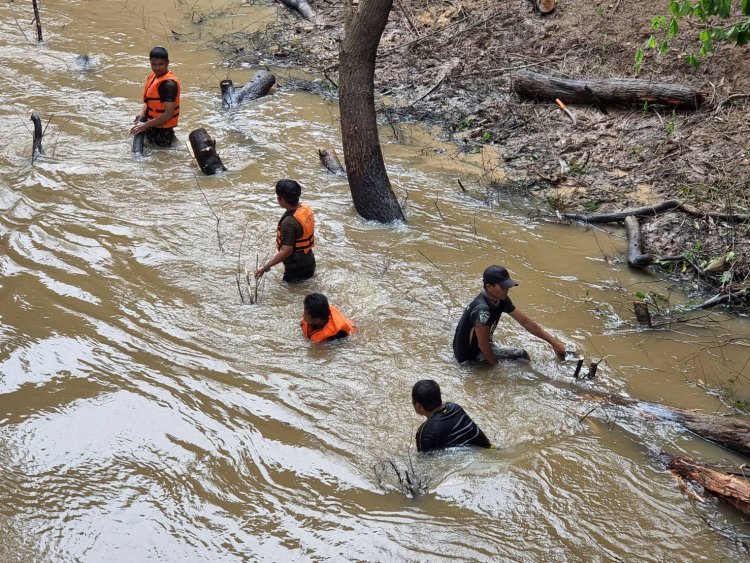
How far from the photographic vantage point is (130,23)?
54.0 feet

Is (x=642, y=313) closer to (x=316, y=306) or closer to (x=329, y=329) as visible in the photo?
(x=329, y=329)

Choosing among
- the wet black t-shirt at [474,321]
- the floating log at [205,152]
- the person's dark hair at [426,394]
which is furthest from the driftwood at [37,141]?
the person's dark hair at [426,394]

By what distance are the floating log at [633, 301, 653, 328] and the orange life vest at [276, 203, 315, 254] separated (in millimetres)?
3327

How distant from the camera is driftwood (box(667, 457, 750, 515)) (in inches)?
197

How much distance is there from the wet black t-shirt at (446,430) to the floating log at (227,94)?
8.62m

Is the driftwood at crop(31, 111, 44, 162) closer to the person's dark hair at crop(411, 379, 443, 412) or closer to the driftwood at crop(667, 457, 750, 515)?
the person's dark hair at crop(411, 379, 443, 412)

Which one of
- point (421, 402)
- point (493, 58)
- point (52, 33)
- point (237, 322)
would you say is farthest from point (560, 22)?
point (52, 33)

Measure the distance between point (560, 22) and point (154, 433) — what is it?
1010 cm

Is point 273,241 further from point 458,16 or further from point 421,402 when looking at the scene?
point 458,16

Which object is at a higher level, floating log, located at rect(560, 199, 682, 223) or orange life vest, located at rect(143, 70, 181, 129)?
orange life vest, located at rect(143, 70, 181, 129)

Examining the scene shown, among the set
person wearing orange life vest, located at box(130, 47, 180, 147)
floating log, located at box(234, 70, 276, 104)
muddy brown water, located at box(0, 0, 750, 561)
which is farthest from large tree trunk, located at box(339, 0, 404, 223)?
floating log, located at box(234, 70, 276, 104)

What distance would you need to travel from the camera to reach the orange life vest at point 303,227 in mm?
7582

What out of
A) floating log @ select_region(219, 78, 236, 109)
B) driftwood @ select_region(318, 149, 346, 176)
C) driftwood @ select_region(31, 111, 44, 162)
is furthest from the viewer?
floating log @ select_region(219, 78, 236, 109)

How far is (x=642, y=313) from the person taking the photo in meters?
7.27
